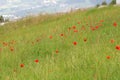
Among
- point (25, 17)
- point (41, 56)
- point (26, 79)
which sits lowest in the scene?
point (25, 17)

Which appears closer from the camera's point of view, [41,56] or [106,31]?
[41,56]

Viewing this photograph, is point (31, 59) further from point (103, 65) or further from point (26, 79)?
point (103, 65)

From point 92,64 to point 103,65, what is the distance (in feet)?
0.87

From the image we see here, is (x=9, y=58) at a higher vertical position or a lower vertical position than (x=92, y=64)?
lower

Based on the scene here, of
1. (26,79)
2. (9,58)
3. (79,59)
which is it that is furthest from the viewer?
(9,58)

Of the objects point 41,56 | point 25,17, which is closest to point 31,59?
point 41,56

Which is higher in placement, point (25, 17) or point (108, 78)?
point (108, 78)

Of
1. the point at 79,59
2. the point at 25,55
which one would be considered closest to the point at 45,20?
the point at 25,55

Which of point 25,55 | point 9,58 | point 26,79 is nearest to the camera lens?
point 26,79

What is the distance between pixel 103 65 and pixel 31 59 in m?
2.96

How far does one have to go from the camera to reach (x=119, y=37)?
22.8 ft

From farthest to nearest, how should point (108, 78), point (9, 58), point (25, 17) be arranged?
point (25, 17)
point (9, 58)
point (108, 78)

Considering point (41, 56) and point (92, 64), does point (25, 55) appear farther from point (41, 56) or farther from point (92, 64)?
point (92, 64)

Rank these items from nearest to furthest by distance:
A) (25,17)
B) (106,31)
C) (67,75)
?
(67,75)
(106,31)
(25,17)
